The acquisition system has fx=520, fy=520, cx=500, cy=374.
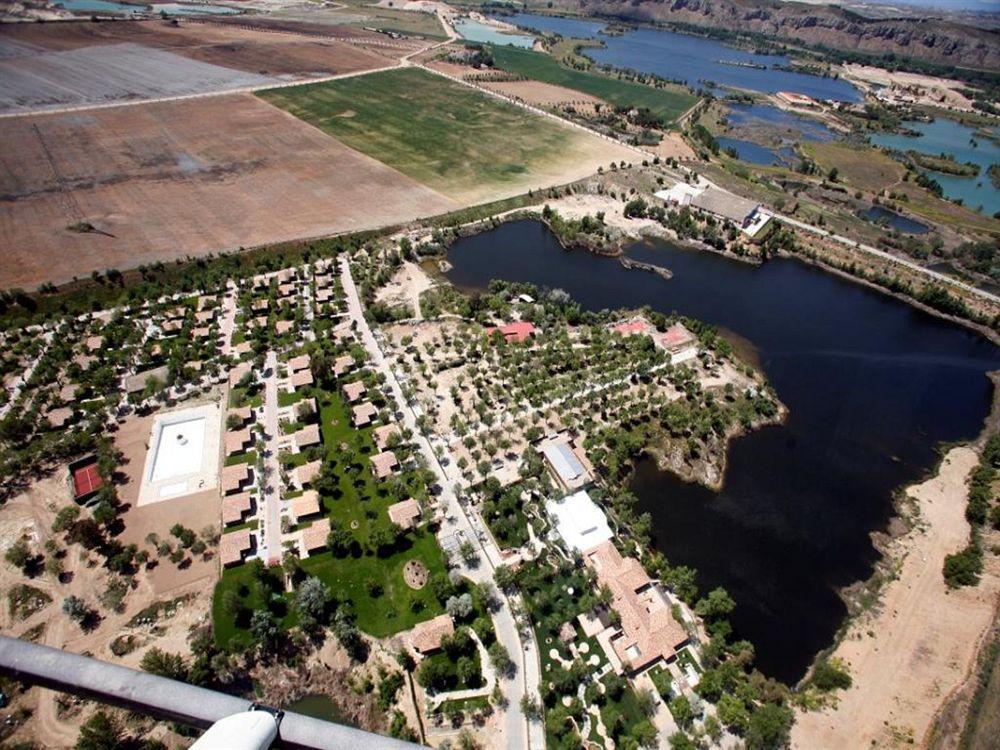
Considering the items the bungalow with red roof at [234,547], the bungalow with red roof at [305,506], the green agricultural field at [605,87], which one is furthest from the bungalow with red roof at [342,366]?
the green agricultural field at [605,87]

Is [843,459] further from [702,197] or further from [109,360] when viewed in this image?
[109,360]

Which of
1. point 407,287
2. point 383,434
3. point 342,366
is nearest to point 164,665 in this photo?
point 383,434

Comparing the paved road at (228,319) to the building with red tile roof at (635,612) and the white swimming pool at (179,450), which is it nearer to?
the white swimming pool at (179,450)

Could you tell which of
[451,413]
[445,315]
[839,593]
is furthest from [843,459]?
[445,315]

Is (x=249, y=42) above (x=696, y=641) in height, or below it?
above

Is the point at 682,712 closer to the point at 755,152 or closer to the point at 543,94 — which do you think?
the point at 755,152

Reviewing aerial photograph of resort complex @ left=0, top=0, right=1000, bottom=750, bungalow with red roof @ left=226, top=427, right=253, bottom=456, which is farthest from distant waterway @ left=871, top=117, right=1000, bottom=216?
bungalow with red roof @ left=226, top=427, right=253, bottom=456

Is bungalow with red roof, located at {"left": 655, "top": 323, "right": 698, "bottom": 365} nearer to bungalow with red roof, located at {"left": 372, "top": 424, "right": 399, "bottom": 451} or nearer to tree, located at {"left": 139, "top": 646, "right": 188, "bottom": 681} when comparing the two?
bungalow with red roof, located at {"left": 372, "top": 424, "right": 399, "bottom": 451}
